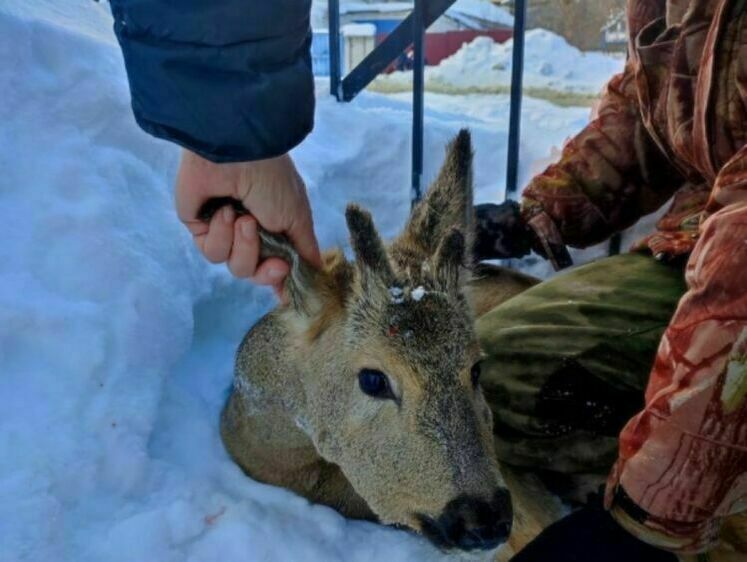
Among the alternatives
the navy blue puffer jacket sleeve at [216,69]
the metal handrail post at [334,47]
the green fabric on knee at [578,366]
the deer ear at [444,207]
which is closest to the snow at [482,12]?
the metal handrail post at [334,47]

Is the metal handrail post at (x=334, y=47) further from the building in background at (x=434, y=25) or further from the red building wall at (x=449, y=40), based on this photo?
the red building wall at (x=449, y=40)

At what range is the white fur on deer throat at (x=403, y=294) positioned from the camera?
6.53ft

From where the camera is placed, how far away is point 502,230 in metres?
3.17

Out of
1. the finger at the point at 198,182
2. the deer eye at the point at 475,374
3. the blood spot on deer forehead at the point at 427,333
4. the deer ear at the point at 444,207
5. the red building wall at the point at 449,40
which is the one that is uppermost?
the finger at the point at 198,182

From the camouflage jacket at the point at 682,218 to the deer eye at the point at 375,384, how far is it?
1.79 feet

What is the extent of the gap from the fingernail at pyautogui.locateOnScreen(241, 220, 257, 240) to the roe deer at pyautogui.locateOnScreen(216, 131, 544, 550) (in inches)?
3.3

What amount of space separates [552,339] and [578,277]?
0.36 meters

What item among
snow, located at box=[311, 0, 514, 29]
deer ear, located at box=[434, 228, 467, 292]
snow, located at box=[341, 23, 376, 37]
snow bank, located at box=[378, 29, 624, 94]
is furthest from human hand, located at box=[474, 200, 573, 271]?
snow, located at box=[311, 0, 514, 29]

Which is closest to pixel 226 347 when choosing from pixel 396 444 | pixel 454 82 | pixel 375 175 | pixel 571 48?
pixel 396 444

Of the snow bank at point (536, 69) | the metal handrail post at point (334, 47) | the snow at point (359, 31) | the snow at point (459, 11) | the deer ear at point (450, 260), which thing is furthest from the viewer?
the snow at point (459, 11)

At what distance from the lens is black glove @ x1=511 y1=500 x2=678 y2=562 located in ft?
5.68

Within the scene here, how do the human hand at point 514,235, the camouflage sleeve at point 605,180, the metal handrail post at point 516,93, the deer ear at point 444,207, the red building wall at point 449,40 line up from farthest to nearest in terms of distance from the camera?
the red building wall at point 449,40
the metal handrail post at point 516,93
the human hand at point 514,235
the camouflage sleeve at point 605,180
the deer ear at point 444,207

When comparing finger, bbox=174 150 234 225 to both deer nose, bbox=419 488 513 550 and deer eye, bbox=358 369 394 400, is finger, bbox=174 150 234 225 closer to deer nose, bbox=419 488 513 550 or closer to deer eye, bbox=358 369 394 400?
deer eye, bbox=358 369 394 400

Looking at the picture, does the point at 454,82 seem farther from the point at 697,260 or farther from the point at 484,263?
the point at 697,260
